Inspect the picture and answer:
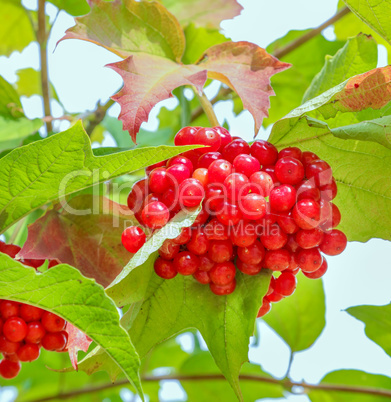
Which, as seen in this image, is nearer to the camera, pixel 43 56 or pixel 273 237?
pixel 273 237

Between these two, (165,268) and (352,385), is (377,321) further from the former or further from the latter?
(165,268)

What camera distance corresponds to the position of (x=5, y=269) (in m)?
0.60

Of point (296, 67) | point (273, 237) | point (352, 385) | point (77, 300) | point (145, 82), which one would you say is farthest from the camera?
point (296, 67)

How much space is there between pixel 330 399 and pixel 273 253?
659 millimetres

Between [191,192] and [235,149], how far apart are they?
4.1 inches

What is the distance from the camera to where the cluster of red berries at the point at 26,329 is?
84 cm

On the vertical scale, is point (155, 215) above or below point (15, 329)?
above

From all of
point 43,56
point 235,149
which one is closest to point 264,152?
point 235,149

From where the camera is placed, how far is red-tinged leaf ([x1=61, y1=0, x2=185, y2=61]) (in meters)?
0.86

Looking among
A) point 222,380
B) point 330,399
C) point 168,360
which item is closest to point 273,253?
point 330,399

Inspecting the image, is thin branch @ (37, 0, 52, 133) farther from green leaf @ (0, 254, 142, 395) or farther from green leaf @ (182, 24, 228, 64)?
green leaf @ (0, 254, 142, 395)

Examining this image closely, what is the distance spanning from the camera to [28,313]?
0.84m

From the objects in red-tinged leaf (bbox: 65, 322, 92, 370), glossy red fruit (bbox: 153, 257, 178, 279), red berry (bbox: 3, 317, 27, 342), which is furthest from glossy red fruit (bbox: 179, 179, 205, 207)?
red berry (bbox: 3, 317, 27, 342)

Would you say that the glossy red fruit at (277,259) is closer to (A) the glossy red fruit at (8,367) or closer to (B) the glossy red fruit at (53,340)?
(B) the glossy red fruit at (53,340)
